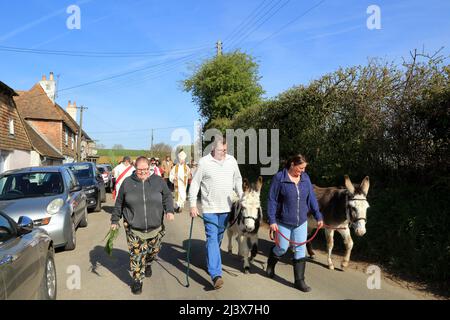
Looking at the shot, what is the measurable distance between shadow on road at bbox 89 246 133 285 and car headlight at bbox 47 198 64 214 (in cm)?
113

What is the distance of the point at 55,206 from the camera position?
7805 millimetres

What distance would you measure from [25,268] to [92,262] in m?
3.44

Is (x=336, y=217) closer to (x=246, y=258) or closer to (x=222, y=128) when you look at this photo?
(x=246, y=258)

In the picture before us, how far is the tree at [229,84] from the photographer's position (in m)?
22.5

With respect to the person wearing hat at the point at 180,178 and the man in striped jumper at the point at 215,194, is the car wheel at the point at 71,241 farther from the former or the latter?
the person wearing hat at the point at 180,178

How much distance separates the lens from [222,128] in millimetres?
21859

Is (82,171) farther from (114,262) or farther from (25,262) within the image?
(25,262)

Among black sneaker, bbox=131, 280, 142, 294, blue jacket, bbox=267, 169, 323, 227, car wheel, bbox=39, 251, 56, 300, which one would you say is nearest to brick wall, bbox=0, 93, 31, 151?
car wheel, bbox=39, 251, 56, 300

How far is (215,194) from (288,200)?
3.59ft

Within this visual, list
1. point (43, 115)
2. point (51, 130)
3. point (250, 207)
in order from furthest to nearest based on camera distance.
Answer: point (51, 130), point (43, 115), point (250, 207)

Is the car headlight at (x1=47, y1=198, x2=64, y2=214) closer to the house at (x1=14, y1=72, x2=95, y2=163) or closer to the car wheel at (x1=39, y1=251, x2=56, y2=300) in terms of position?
the car wheel at (x1=39, y1=251, x2=56, y2=300)

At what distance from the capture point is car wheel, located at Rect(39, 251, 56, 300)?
179 inches

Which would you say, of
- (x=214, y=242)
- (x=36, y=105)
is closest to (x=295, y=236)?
(x=214, y=242)

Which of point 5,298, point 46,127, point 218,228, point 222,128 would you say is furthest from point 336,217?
point 46,127
